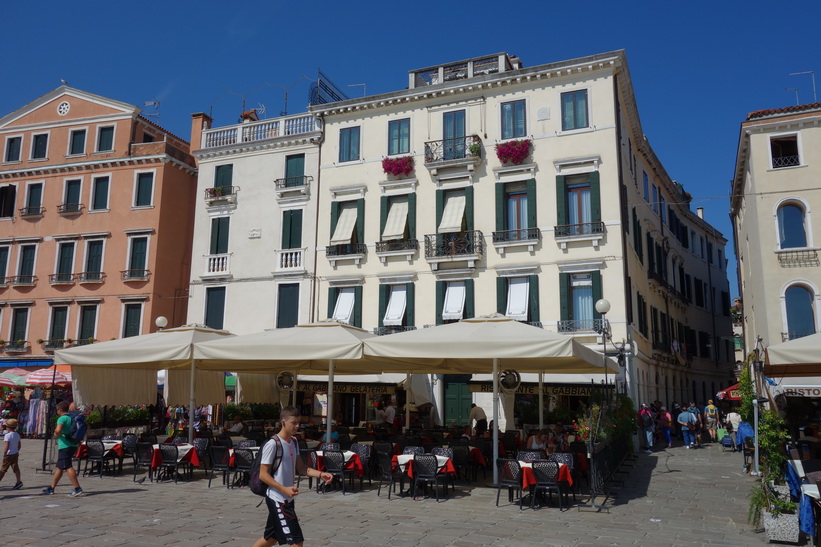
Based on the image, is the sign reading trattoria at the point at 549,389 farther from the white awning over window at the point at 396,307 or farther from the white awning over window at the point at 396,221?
the white awning over window at the point at 396,221

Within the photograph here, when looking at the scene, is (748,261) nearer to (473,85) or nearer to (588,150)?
(588,150)

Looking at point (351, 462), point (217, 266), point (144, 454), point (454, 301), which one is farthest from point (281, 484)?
point (217, 266)

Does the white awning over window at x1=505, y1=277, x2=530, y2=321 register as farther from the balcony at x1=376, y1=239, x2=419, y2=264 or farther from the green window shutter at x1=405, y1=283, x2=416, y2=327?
the balcony at x1=376, y1=239, x2=419, y2=264

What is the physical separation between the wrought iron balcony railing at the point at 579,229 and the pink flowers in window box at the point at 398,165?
5.78 meters

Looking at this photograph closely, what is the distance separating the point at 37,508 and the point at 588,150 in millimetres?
17927

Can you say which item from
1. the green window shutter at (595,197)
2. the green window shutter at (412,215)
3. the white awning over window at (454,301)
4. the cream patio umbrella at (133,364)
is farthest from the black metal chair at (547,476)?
the green window shutter at (412,215)

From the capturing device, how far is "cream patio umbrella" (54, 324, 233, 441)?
1301 centimetres

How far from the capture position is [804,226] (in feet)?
72.4

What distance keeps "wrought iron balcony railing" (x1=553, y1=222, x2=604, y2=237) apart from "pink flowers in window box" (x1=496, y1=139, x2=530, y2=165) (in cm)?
270

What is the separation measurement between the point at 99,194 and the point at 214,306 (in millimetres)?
8134

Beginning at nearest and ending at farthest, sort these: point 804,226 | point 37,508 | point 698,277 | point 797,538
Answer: point 797,538 → point 37,508 → point 804,226 → point 698,277

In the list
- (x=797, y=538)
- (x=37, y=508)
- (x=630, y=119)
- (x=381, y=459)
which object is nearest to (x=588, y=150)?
(x=630, y=119)

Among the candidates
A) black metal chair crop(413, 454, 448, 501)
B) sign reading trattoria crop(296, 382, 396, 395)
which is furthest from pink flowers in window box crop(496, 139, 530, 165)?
black metal chair crop(413, 454, 448, 501)

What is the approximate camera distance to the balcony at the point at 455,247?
72.2ft
